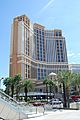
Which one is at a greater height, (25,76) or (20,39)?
(20,39)

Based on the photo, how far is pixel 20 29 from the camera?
14000 centimetres

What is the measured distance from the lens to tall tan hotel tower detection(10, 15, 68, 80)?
137000 millimetres

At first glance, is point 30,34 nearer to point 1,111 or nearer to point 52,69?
point 52,69

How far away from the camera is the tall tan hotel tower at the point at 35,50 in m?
137

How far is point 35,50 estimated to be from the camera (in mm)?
153375

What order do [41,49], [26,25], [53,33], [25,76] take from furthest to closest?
[53,33]
[41,49]
[26,25]
[25,76]

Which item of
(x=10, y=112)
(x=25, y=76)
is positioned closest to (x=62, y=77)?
(x=10, y=112)

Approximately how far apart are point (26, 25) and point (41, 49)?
869 inches

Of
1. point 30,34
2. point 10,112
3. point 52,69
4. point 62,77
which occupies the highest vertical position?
point 30,34

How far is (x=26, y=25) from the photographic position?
147 m

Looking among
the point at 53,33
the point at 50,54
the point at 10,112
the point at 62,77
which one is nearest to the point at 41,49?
the point at 50,54

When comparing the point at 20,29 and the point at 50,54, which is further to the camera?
the point at 50,54

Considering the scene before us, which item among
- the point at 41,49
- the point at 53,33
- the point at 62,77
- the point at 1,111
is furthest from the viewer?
the point at 53,33

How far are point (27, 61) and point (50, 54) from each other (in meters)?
27.0
